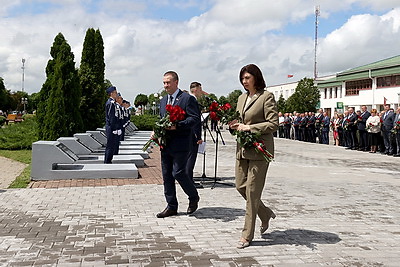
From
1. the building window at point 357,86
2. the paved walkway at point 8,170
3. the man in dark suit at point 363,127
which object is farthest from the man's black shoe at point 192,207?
the building window at point 357,86

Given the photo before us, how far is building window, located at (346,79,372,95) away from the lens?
57612 mm

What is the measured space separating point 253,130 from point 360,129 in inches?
692

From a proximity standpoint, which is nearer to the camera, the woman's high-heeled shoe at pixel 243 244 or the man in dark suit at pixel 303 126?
the woman's high-heeled shoe at pixel 243 244

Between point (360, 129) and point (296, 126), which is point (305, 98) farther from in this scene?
point (360, 129)

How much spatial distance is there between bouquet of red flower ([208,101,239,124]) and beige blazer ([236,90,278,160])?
218 mm

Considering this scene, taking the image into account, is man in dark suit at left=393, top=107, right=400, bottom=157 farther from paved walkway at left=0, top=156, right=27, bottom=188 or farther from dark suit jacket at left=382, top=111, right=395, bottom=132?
paved walkway at left=0, top=156, right=27, bottom=188

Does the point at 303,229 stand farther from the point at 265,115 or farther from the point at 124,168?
the point at 124,168

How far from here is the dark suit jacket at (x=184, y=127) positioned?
6.36 metres

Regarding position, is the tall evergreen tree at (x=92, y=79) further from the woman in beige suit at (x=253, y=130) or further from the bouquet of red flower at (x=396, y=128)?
the woman in beige suit at (x=253, y=130)

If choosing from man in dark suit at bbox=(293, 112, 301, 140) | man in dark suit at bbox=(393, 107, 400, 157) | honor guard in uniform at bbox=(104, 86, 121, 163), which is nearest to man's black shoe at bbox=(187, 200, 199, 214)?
honor guard in uniform at bbox=(104, 86, 121, 163)

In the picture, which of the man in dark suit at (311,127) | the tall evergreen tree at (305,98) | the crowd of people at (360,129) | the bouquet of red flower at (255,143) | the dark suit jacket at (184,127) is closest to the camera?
the bouquet of red flower at (255,143)

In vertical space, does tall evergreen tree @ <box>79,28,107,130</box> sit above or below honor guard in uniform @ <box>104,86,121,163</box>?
above

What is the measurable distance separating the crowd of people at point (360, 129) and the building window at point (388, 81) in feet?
86.3

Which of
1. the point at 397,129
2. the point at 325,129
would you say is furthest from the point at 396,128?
the point at 325,129
